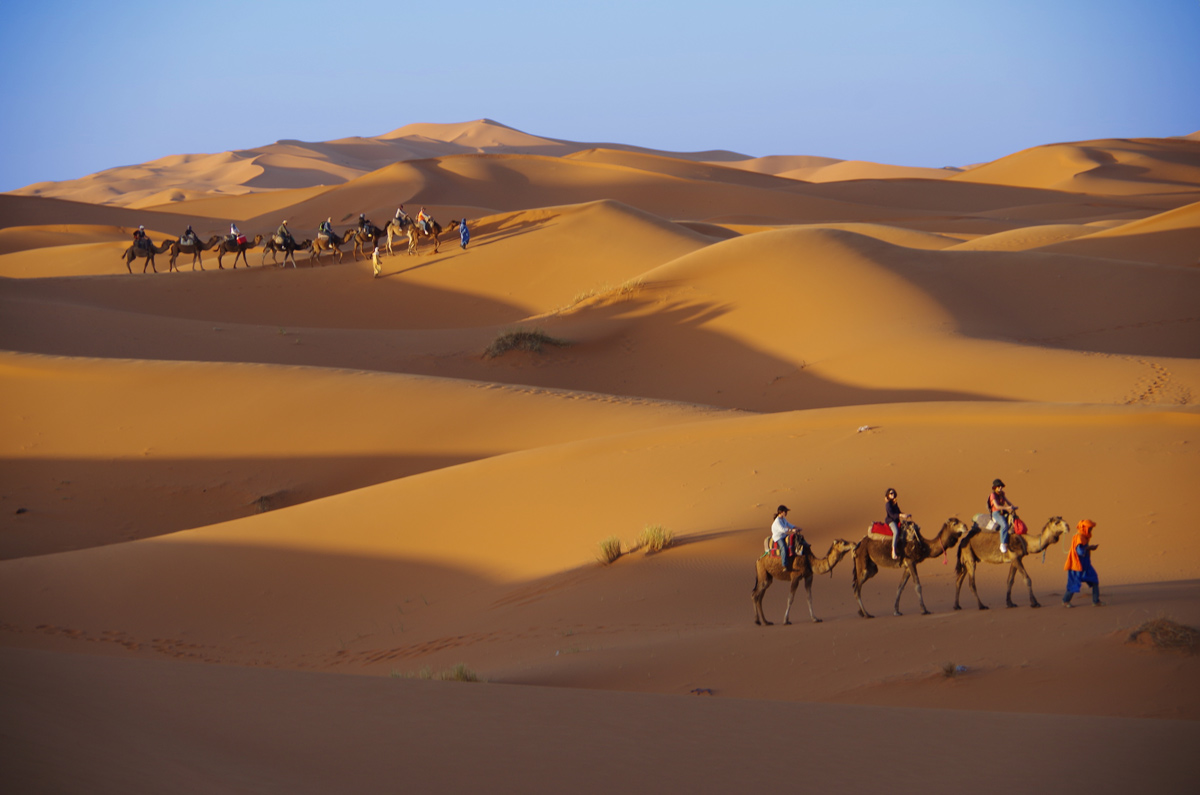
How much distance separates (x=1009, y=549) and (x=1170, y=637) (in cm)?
208

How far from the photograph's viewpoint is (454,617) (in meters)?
10.9

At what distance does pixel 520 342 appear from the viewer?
26188mm

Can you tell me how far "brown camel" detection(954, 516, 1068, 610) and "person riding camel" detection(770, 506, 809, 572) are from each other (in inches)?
60.6

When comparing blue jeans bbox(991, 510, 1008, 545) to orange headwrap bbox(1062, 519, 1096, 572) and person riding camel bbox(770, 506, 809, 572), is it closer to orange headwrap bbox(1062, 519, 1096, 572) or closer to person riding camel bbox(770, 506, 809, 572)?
orange headwrap bbox(1062, 519, 1096, 572)

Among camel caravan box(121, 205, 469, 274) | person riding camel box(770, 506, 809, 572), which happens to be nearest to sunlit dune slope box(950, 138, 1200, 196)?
camel caravan box(121, 205, 469, 274)

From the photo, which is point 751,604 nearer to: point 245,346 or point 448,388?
point 448,388

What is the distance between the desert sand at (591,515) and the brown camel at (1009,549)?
1.16 ft

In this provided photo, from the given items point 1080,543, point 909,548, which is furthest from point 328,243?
point 1080,543

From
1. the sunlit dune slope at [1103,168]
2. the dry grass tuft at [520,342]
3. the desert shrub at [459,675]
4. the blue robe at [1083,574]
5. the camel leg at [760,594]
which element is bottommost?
the desert shrub at [459,675]

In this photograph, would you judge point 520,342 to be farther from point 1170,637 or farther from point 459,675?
point 1170,637

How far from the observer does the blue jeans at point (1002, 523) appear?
8.84m

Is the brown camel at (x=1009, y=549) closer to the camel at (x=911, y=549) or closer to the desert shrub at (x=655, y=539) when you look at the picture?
the camel at (x=911, y=549)

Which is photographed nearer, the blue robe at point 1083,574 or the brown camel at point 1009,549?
the blue robe at point 1083,574

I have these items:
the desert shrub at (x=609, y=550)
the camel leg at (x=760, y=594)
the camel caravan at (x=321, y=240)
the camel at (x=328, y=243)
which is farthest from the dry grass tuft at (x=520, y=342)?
the camel leg at (x=760, y=594)
